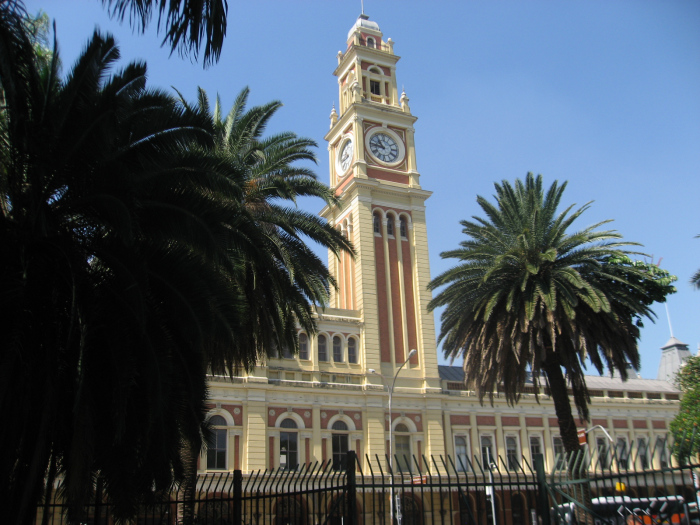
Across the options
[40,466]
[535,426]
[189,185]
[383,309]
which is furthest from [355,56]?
[40,466]

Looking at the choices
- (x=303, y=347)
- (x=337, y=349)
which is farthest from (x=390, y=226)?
(x=303, y=347)

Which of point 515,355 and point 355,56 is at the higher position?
point 355,56

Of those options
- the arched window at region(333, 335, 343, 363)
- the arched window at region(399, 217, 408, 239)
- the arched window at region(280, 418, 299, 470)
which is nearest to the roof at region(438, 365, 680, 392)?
the arched window at region(333, 335, 343, 363)

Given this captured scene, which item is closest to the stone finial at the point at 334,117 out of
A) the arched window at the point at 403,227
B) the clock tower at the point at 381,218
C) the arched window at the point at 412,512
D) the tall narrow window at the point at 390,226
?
the clock tower at the point at 381,218

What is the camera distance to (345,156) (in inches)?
1916

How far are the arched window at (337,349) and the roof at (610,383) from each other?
900 cm

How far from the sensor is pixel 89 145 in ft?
35.2

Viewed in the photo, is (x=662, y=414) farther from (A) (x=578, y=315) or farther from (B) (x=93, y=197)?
(B) (x=93, y=197)

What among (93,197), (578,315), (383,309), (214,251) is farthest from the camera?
(383,309)

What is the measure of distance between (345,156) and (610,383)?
26.3 meters

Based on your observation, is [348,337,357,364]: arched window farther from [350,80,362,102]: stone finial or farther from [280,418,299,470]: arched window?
[350,80,362,102]: stone finial

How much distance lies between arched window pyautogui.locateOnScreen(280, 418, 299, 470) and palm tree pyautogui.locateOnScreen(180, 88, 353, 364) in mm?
19190

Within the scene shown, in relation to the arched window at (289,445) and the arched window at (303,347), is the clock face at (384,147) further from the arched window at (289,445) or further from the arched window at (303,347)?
the arched window at (289,445)

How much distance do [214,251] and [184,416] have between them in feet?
10.2
